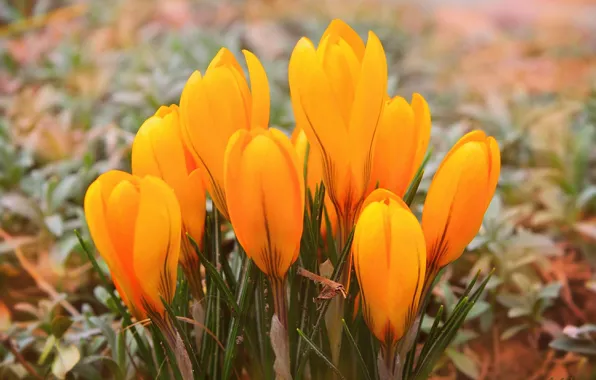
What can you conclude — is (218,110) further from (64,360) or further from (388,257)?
(64,360)

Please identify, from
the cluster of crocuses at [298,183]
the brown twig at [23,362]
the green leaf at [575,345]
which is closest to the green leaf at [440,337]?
the cluster of crocuses at [298,183]

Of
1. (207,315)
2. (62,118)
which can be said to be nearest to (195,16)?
(62,118)

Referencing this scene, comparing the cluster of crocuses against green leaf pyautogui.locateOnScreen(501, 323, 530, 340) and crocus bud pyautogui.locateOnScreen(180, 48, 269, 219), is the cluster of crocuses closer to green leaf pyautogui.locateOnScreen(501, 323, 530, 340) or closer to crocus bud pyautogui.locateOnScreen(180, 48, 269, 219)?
crocus bud pyautogui.locateOnScreen(180, 48, 269, 219)

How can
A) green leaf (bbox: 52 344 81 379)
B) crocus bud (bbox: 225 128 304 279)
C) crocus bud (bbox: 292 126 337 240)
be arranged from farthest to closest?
1. green leaf (bbox: 52 344 81 379)
2. crocus bud (bbox: 292 126 337 240)
3. crocus bud (bbox: 225 128 304 279)

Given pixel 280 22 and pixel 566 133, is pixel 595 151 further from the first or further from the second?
pixel 280 22

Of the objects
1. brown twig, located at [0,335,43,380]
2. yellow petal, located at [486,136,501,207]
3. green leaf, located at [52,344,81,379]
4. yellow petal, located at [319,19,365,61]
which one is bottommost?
brown twig, located at [0,335,43,380]

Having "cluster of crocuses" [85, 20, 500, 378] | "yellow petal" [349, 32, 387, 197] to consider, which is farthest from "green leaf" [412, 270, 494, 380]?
"yellow petal" [349, 32, 387, 197]

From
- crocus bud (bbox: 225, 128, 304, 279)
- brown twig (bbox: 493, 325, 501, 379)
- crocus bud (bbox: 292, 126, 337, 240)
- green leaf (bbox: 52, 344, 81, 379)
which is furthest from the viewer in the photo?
brown twig (bbox: 493, 325, 501, 379)
